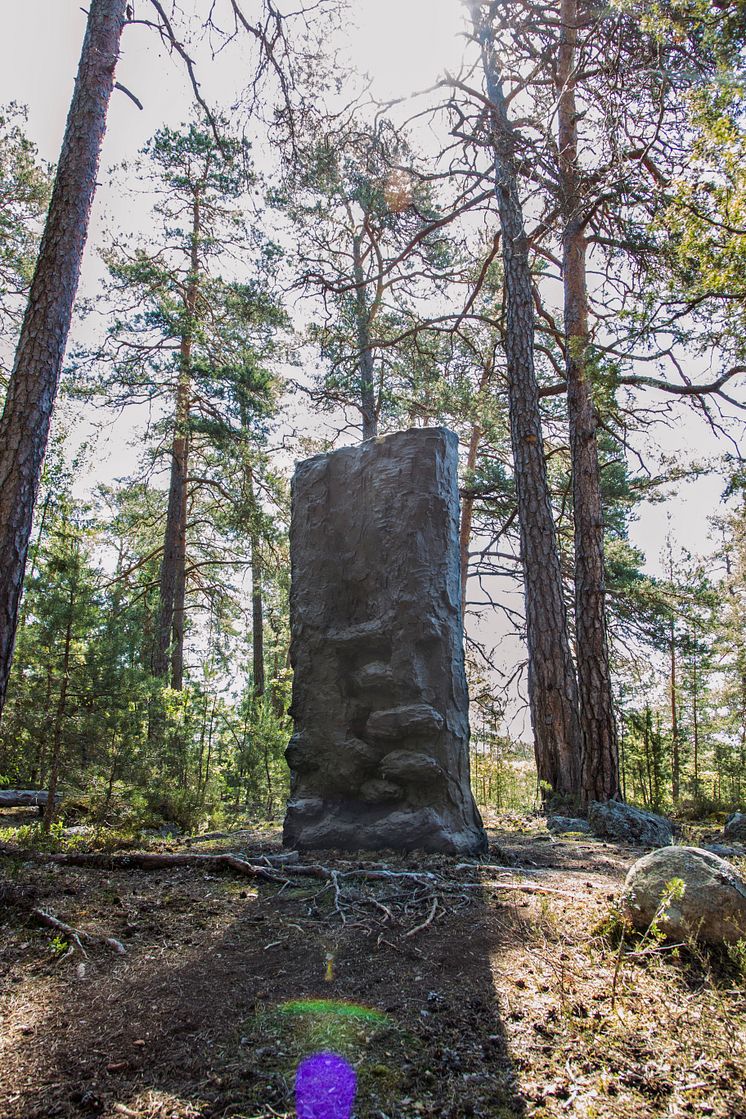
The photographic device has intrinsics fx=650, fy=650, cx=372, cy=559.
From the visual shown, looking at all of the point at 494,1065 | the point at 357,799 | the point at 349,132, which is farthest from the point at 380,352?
the point at 494,1065

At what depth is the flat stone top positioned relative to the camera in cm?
538

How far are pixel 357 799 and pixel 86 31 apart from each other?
6.82 m

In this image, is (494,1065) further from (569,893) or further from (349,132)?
(349,132)

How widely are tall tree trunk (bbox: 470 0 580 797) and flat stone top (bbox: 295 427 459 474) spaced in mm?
2393

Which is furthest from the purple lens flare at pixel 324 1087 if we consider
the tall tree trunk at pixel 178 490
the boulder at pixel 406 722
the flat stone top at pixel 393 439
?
the tall tree trunk at pixel 178 490

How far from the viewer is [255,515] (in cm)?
1195

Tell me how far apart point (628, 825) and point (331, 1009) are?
4399mm

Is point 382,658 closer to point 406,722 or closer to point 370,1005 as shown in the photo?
point 406,722

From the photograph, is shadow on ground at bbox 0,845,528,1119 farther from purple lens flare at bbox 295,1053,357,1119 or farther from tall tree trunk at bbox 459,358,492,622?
tall tree trunk at bbox 459,358,492,622

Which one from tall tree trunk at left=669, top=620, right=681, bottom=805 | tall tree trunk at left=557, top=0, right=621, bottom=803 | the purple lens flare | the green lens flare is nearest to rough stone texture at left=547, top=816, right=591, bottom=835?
tall tree trunk at left=557, top=0, right=621, bottom=803

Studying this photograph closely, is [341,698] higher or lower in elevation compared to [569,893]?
higher

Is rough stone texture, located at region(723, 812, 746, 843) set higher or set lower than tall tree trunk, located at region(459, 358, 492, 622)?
lower

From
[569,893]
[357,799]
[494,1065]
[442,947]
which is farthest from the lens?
[357,799]

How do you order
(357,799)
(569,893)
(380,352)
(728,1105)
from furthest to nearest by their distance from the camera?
(380,352) < (357,799) < (569,893) < (728,1105)
